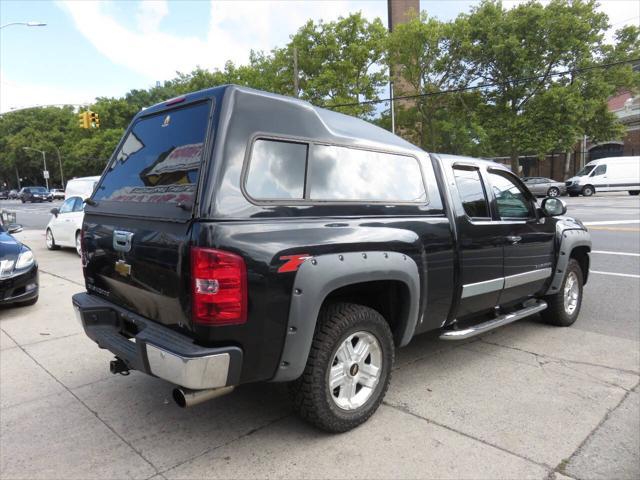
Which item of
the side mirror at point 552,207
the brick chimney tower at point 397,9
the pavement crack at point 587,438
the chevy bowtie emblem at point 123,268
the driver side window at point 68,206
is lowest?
the pavement crack at point 587,438

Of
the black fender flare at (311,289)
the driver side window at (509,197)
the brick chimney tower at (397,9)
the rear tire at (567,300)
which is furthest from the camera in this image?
the brick chimney tower at (397,9)

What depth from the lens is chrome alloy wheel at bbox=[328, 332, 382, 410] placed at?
9.80 feet

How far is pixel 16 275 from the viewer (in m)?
5.90

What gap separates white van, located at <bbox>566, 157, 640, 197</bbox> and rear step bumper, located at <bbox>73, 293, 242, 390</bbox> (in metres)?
33.1

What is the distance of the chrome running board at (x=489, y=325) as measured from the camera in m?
3.78

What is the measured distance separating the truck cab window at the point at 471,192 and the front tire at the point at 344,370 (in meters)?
1.40

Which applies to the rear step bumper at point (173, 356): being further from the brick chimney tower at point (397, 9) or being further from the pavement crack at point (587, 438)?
the brick chimney tower at point (397, 9)

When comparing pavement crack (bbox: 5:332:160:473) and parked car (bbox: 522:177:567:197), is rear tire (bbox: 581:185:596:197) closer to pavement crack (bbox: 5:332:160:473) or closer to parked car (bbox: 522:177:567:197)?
parked car (bbox: 522:177:567:197)

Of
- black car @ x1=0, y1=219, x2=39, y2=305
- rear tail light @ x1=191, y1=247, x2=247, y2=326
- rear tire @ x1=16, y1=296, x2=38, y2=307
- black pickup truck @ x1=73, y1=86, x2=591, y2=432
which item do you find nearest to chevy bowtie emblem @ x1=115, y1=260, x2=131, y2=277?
black pickup truck @ x1=73, y1=86, x2=591, y2=432

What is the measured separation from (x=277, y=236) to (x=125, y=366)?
4.70ft

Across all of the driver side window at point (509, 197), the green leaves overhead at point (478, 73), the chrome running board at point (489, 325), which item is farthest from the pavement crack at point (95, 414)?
the green leaves overhead at point (478, 73)

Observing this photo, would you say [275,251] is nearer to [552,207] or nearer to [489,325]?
[489,325]

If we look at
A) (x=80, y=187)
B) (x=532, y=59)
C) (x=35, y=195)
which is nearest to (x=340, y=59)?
(x=532, y=59)

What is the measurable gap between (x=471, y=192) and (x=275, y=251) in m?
2.22
